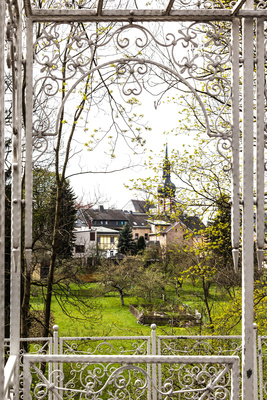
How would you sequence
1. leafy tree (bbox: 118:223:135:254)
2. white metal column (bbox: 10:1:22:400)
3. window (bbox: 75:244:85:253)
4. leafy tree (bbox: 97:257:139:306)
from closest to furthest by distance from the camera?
white metal column (bbox: 10:1:22:400), leafy tree (bbox: 97:257:139:306), window (bbox: 75:244:85:253), leafy tree (bbox: 118:223:135:254)

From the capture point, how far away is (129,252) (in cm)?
1822

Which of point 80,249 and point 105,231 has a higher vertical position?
point 105,231

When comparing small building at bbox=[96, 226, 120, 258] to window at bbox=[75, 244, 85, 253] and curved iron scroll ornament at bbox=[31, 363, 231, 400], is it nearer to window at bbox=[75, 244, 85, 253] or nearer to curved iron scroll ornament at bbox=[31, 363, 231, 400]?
window at bbox=[75, 244, 85, 253]

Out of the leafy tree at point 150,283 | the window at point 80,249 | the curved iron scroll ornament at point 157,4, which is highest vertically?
the curved iron scroll ornament at point 157,4

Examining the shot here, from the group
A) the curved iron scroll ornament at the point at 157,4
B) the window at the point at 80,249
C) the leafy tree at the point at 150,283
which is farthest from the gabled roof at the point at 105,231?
the curved iron scroll ornament at the point at 157,4

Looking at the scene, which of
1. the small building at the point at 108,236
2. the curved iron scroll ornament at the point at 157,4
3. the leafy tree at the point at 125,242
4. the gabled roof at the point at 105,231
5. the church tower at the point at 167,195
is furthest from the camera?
the gabled roof at the point at 105,231

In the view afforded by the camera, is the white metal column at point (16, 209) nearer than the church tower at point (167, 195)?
Yes

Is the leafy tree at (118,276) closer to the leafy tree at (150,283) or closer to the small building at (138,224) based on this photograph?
the leafy tree at (150,283)

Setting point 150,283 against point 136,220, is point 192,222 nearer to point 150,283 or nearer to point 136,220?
point 150,283

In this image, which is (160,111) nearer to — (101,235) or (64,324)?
(101,235)

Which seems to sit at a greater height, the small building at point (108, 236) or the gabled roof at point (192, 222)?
the gabled roof at point (192, 222)

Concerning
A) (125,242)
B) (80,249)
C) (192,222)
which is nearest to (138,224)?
(125,242)

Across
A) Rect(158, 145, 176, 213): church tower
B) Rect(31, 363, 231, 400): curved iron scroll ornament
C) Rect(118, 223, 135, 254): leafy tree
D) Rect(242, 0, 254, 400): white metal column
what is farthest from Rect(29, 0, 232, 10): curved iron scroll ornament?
Rect(118, 223, 135, 254): leafy tree

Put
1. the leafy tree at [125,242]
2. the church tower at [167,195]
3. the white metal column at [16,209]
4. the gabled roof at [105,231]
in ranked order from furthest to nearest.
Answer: the gabled roof at [105,231] → the leafy tree at [125,242] → the church tower at [167,195] → the white metal column at [16,209]
